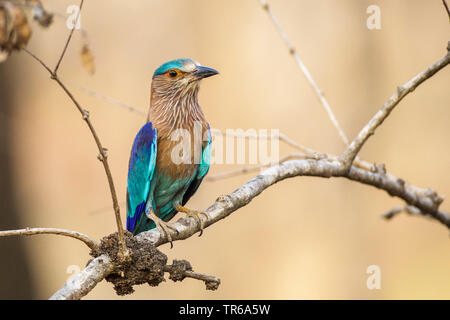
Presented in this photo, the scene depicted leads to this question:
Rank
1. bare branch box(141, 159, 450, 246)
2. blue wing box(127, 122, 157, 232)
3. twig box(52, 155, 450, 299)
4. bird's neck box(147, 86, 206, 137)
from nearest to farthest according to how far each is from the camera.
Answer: twig box(52, 155, 450, 299) < bare branch box(141, 159, 450, 246) < blue wing box(127, 122, 157, 232) < bird's neck box(147, 86, 206, 137)

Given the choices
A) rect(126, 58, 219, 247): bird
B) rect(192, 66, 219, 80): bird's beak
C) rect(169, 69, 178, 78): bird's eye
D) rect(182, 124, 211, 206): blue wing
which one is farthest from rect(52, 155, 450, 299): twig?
rect(169, 69, 178, 78): bird's eye

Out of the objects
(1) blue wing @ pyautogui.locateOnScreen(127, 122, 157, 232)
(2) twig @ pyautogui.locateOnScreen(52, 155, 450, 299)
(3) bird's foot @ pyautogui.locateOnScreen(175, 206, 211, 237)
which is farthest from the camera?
(1) blue wing @ pyautogui.locateOnScreen(127, 122, 157, 232)

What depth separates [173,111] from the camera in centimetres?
345

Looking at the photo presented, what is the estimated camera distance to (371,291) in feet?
23.9

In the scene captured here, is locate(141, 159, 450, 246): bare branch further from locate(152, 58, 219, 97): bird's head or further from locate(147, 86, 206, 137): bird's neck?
locate(152, 58, 219, 97): bird's head

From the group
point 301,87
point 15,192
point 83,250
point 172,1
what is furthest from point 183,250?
point 172,1

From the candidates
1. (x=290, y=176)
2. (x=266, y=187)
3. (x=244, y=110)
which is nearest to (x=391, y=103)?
(x=290, y=176)

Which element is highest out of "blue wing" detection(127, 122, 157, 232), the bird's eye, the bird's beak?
the bird's eye

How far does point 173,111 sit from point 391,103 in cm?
138

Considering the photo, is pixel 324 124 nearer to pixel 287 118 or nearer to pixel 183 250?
pixel 287 118

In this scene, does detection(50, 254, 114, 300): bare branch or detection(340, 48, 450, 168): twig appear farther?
detection(340, 48, 450, 168): twig

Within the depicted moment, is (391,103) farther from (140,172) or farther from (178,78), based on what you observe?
(140,172)

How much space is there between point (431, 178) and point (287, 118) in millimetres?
1983

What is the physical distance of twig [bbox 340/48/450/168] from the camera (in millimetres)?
2551
